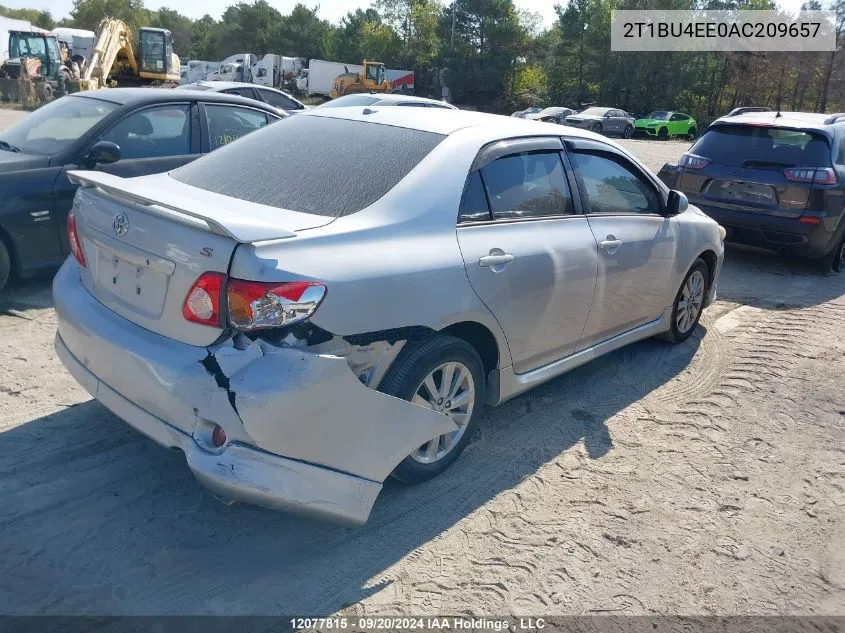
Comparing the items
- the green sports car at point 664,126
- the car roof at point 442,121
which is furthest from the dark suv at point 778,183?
the green sports car at point 664,126

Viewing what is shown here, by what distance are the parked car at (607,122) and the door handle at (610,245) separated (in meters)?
33.0

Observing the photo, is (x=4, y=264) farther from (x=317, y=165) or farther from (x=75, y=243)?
(x=317, y=165)

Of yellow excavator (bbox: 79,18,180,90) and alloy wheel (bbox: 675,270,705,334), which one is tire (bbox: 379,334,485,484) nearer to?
alloy wheel (bbox: 675,270,705,334)


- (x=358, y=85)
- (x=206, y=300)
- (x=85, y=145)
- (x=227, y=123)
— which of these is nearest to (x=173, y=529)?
(x=206, y=300)

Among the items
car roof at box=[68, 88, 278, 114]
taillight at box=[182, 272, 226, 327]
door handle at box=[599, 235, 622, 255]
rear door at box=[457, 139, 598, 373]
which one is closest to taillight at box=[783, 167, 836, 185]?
door handle at box=[599, 235, 622, 255]

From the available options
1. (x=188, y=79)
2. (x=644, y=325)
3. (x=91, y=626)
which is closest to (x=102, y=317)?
(x=91, y=626)

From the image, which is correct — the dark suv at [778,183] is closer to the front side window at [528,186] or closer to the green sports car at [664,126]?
the front side window at [528,186]

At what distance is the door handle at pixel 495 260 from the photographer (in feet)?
11.6

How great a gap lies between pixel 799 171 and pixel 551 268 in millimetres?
5310

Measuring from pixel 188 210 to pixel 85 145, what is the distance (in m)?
3.72

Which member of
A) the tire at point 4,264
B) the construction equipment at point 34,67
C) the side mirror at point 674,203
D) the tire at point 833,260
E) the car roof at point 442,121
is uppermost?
the construction equipment at point 34,67

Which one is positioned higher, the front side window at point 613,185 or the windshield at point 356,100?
the windshield at point 356,100

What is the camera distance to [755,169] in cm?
805

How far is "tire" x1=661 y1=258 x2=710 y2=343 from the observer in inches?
218
